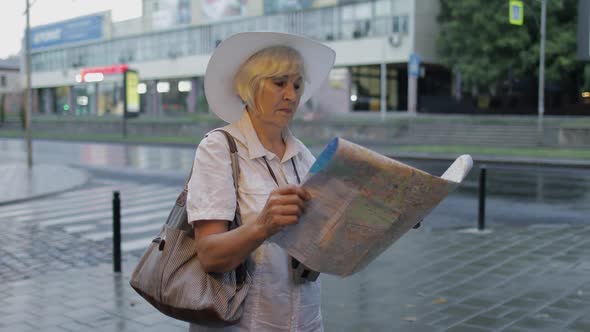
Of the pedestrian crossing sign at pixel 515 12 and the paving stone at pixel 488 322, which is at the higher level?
the pedestrian crossing sign at pixel 515 12

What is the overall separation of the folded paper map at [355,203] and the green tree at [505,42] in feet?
121

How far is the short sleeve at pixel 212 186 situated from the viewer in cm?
→ 199

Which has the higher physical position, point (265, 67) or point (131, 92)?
point (131, 92)

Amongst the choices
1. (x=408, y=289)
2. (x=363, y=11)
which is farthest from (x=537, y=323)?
(x=363, y=11)

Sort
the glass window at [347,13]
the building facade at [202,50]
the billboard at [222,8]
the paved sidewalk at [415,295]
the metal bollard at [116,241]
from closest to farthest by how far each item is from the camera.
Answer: the paved sidewalk at [415,295], the metal bollard at [116,241], the building facade at [202,50], the glass window at [347,13], the billboard at [222,8]

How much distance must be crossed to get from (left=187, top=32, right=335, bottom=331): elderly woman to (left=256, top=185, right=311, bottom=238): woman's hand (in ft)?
0.61

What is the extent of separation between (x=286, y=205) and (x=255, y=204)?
0.37 m

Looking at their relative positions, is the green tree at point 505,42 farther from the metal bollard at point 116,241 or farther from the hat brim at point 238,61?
the hat brim at point 238,61

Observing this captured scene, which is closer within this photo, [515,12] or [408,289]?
[408,289]

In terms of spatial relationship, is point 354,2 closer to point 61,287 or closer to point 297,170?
point 61,287

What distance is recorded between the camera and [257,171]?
2.15 m

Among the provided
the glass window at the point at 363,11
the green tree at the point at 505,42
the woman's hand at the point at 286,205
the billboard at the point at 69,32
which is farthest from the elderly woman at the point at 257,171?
the billboard at the point at 69,32

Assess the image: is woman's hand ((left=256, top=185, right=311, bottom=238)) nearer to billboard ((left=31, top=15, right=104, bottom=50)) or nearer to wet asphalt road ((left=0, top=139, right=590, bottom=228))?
wet asphalt road ((left=0, top=139, right=590, bottom=228))

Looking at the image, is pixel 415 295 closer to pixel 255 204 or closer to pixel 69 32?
pixel 255 204
